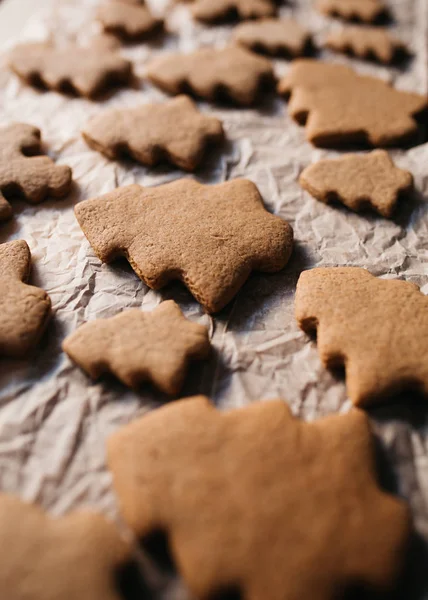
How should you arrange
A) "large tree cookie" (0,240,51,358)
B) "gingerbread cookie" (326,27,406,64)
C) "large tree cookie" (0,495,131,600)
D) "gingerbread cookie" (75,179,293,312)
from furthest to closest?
"gingerbread cookie" (326,27,406,64), "gingerbread cookie" (75,179,293,312), "large tree cookie" (0,240,51,358), "large tree cookie" (0,495,131,600)

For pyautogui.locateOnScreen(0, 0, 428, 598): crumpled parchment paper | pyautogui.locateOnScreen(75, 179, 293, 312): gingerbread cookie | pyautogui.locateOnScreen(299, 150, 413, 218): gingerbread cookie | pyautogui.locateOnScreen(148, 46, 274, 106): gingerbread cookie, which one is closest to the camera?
pyautogui.locateOnScreen(0, 0, 428, 598): crumpled parchment paper

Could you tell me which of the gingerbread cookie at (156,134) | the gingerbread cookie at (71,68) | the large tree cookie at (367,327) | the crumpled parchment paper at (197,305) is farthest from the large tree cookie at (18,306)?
the gingerbread cookie at (71,68)

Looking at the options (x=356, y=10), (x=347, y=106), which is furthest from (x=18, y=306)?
(x=356, y=10)

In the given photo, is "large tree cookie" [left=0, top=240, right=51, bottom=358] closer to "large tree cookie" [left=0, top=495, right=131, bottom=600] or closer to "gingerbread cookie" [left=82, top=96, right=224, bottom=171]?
"large tree cookie" [left=0, top=495, right=131, bottom=600]

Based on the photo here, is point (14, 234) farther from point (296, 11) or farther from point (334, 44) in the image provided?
point (296, 11)

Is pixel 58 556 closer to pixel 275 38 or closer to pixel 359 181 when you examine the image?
pixel 359 181

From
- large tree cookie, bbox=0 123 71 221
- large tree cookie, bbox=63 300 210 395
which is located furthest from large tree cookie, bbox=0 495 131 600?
large tree cookie, bbox=0 123 71 221

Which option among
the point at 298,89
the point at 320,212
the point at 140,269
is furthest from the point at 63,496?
the point at 298,89
